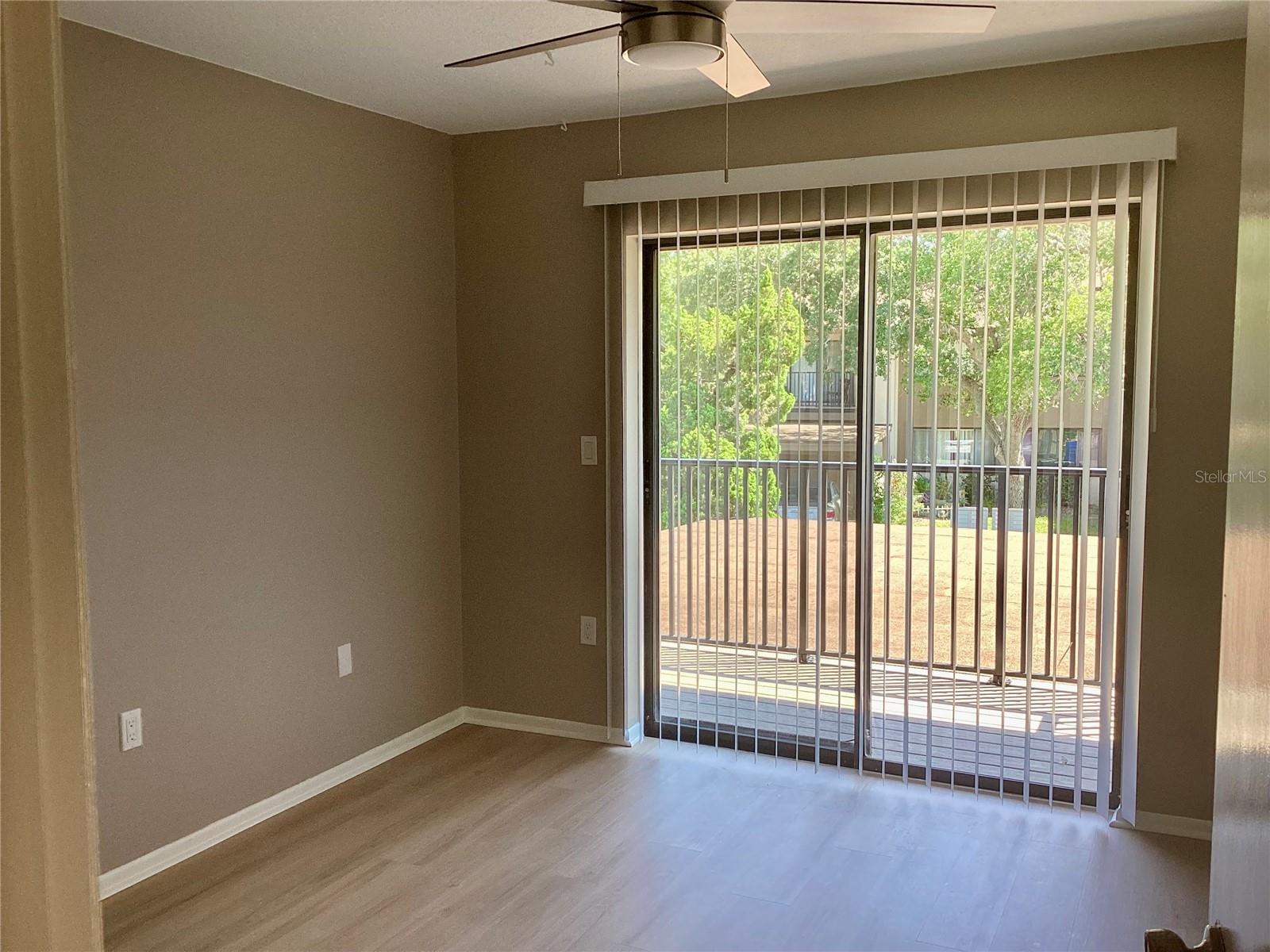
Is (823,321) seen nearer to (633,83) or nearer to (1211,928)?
(633,83)

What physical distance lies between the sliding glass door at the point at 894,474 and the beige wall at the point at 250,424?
957mm

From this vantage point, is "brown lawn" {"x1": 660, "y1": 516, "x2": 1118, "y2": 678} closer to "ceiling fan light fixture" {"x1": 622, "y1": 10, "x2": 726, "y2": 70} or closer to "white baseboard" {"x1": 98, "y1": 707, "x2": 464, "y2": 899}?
"white baseboard" {"x1": 98, "y1": 707, "x2": 464, "y2": 899}

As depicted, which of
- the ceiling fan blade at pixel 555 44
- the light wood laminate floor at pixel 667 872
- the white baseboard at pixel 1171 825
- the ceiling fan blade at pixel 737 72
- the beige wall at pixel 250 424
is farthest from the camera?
the white baseboard at pixel 1171 825

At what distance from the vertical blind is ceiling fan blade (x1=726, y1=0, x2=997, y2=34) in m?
1.39

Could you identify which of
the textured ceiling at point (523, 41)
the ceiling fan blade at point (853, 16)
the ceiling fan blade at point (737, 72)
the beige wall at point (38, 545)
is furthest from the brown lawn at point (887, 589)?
the beige wall at point (38, 545)

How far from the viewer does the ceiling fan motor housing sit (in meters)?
1.74

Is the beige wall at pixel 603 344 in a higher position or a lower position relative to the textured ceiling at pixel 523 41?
lower

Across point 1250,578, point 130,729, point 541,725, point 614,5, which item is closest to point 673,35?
point 614,5

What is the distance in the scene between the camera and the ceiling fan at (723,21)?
1742 millimetres

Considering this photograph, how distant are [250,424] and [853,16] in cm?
223

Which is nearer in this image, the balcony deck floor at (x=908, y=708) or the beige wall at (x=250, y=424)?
the beige wall at (x=250, y=424)

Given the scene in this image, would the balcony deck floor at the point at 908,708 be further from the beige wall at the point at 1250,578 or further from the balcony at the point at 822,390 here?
→ the beige wall at the point at 1250,578

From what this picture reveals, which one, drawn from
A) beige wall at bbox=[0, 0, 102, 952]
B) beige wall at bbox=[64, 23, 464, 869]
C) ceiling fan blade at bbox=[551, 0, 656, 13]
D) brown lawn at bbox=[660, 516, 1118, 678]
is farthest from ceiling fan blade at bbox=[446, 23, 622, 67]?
brown lawn at bbox=[660, 516, 1118, 678]

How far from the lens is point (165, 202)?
2885 mm
